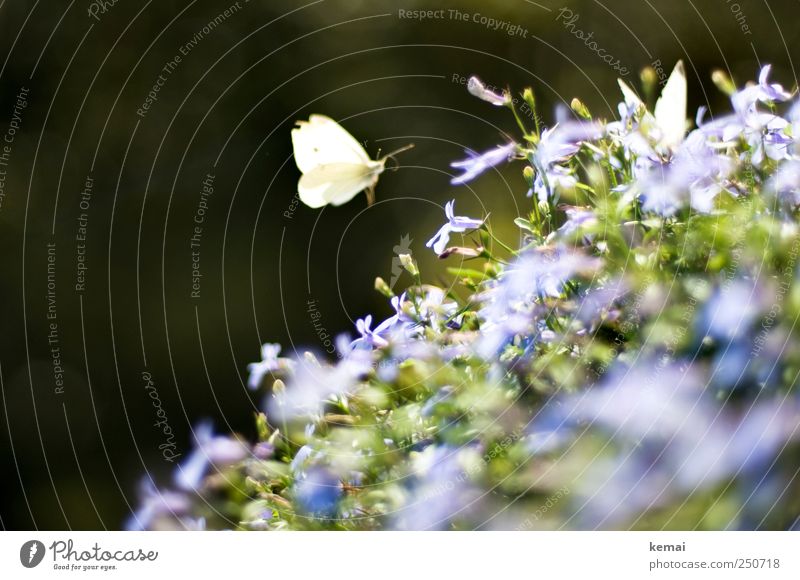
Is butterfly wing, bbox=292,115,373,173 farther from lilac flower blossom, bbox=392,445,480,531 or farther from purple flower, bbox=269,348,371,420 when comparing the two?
lilac flower blossom, bbox=392,445,480,531

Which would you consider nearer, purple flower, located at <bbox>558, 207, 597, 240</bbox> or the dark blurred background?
purple flower, located at <bbox>558, 207, 597, 240</bbox>

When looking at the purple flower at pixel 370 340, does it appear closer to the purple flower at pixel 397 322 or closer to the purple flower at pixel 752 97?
the purple flower at pixel 397 322

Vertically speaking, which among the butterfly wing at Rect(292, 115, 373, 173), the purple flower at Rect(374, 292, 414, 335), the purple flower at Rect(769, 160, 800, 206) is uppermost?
the butterfly wing at Rect(292, 115, 373, 173)

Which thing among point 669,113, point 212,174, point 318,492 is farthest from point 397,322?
point 212,174

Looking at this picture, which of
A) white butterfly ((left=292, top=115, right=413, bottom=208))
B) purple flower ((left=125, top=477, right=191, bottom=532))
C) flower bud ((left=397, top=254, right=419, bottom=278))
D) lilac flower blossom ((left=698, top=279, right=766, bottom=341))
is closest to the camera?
lilac flower blossom ((left=698, top=279, right=766, bottom=341))

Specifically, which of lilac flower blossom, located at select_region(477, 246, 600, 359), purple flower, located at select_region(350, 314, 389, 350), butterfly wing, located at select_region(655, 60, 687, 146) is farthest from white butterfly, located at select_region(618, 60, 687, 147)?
purple flower, located at select_region(350, 314, 389, 350)

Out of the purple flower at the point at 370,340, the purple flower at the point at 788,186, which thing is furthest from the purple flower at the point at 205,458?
the purple flower at the point at 788,186
